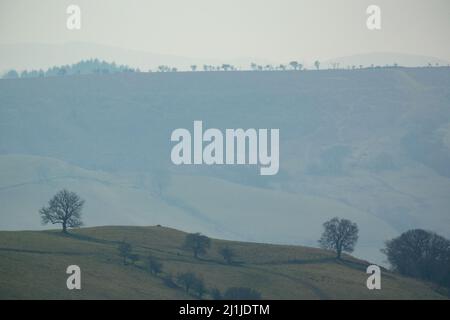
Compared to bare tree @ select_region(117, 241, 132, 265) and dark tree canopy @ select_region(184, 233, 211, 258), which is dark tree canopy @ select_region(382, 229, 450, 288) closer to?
dark tree canopy @ select_region(184, 233, 211, 258)

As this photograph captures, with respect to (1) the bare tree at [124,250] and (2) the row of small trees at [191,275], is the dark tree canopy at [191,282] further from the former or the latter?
(1) the bare tree at [124,250]

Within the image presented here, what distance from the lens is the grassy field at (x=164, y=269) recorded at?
8012 cm

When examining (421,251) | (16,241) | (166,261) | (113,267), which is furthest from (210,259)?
(421,251)

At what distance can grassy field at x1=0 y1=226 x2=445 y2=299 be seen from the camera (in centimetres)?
8012

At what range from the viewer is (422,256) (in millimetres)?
110312

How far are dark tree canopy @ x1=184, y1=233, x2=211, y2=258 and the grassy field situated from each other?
0.77m

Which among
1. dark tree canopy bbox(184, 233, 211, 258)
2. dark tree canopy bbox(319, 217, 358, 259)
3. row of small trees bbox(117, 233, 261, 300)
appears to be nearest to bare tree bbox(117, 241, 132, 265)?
row of small trees bbox(117, 233, 261, 300)

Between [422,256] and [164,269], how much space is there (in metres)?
32.1

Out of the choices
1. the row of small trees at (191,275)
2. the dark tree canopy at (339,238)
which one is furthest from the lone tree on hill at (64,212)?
the dark tree canopy at (339,238)

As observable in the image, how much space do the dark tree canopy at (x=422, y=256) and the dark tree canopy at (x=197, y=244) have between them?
1988 cm

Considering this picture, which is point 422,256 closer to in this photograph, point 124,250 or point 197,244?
point 197,244

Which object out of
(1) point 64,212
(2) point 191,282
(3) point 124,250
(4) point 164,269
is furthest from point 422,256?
(1) point 64,212
